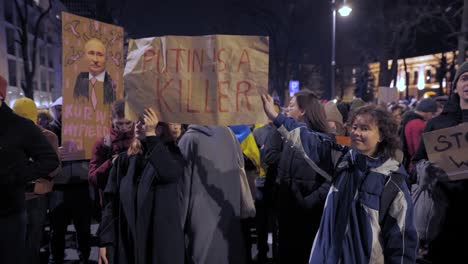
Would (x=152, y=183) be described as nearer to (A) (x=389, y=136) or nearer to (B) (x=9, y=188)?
(B) (x=9, y=188)

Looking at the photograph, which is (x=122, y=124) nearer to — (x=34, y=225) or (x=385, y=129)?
(x=34, y=225)

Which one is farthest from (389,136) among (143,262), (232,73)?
(143,262)

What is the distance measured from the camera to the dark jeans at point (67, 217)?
4.51 m

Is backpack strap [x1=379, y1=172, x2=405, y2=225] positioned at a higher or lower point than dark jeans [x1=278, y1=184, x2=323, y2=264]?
higher

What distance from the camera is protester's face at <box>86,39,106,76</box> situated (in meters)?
4.28

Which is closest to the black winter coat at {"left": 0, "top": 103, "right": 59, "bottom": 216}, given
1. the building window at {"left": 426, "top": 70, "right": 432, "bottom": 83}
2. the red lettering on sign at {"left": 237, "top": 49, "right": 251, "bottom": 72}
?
the red lettering on sign at {"left": 237, "top": 49, "right": 251, "bottom": 72}

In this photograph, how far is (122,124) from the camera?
3738 millimetres

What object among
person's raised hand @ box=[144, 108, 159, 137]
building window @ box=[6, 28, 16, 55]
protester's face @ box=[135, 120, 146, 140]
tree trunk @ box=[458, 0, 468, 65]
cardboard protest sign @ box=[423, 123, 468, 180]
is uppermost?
building window @ box=[6, 28, 16, 55]

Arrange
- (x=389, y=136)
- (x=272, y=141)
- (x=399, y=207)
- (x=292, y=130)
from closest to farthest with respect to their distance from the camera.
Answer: (x=399, y=207) → (x=389, y=136) → (x=292, y=130) → (x=272, y=141)

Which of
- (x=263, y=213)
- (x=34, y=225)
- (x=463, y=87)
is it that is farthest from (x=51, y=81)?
(x=463, y=87)

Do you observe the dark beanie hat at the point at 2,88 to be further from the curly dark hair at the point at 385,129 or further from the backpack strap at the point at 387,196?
the backpack strap at the point at 387,196

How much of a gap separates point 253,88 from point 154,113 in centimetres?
67

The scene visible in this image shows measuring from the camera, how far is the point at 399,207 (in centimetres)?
221

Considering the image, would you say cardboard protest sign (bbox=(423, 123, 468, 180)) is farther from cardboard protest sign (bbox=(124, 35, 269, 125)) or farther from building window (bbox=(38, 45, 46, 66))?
building window (bbox=(38, 45, 46, 66))
